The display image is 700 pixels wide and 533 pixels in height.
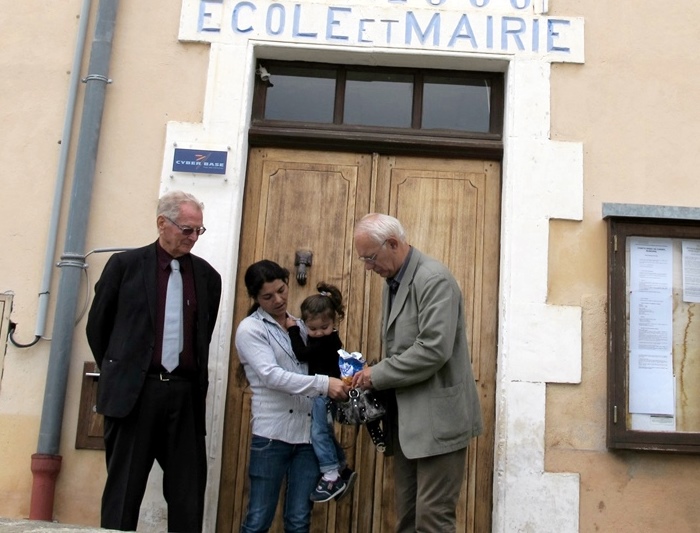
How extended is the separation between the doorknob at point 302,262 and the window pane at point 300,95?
84 cm

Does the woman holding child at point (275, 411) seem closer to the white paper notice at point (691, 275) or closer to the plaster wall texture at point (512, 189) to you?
the plaster wall texture at point (512, 189)

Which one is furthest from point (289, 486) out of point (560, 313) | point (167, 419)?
point (560, 313)

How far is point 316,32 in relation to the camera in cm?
506

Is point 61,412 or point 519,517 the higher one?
point 61,412

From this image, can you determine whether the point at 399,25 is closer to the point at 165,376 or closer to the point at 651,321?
the point at 651,321

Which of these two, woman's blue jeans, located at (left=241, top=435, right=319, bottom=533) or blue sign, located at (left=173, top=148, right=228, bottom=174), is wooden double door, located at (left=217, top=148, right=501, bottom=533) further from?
woman's blue jeans, located at (left=241, top=435, right=319, bottom=533)

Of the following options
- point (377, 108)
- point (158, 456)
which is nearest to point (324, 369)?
point (158, 456)

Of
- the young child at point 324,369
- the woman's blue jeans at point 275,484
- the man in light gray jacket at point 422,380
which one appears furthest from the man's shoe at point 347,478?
the man in light gray jacket at point 422,380

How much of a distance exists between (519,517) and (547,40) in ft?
8.84

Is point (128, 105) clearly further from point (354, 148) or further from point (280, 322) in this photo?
point (280, 322)

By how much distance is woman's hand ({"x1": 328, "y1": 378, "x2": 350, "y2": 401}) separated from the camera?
3973 millimetres

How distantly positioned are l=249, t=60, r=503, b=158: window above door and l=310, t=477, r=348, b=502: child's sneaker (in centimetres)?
203

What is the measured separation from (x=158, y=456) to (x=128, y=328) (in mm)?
627

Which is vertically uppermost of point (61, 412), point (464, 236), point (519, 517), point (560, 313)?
point (464, 236)
